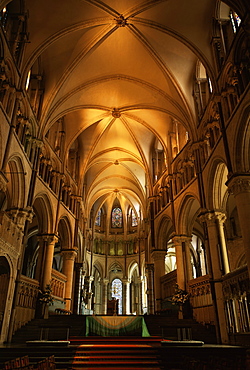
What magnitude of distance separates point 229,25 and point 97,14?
6.94 meters

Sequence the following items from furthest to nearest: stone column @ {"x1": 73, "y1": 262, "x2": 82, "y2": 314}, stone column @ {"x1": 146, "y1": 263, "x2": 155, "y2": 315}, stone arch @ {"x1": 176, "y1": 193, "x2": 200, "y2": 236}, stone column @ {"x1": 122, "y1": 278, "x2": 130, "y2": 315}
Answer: stone column @ {"x1": 122, "y1": 278, "x2": 130, "y2": 315} < stone column @ {"x1": 146, "y1": 263, "x2": 155, "y2": 315} < stone column @ {"x1": 73, "y1": 262, "x2": 82, "y2": 314} < stone arch @ {"x1": 176, "y1": 193, "x2": 200, "y2": 236}

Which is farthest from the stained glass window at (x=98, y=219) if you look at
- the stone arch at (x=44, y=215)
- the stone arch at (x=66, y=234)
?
the stone arch at (x=44, y=215)

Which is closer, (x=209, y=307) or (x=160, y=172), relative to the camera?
(x=209, y=307)

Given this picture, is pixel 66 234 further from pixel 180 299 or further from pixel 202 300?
pixel 202 300

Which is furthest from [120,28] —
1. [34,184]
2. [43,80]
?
[34,184]

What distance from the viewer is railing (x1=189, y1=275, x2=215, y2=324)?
15617 mm

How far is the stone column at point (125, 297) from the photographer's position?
3616 cm

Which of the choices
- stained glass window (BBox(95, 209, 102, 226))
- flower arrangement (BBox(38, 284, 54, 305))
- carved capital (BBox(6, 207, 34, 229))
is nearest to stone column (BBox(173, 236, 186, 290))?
flower arrangement (BBox(38, 284, 54, 305))

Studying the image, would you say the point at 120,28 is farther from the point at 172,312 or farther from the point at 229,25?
the point at 172,312

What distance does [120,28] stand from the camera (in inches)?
699

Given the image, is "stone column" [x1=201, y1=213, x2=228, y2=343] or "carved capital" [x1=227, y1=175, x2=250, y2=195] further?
"stone column" [x1=201, y1=213, x2=228, y2=343]

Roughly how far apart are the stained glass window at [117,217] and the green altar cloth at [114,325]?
2545cm

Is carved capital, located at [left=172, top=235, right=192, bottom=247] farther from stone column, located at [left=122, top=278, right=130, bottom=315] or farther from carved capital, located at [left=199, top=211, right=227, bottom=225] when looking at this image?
stone column, located at [left=122, top=278, right=130, bottom=315]

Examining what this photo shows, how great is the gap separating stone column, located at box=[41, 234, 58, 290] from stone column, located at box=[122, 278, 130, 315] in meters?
20.1
